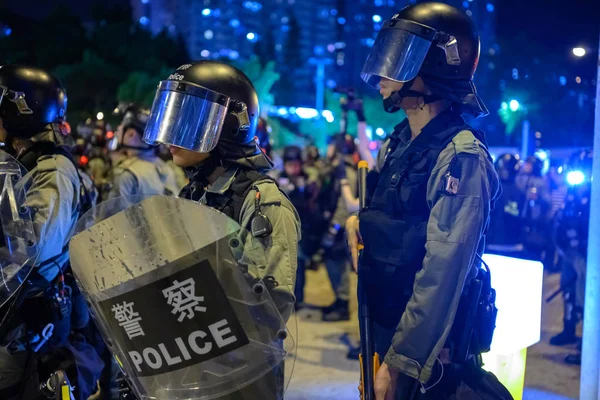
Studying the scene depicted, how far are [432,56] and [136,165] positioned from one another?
3.44 meters

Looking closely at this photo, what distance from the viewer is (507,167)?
9398 millimetres

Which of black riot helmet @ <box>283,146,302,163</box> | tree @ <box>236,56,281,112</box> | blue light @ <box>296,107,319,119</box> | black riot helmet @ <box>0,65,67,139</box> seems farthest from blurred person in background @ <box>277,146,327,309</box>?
blue light @ <box>296,107,319,119</box>

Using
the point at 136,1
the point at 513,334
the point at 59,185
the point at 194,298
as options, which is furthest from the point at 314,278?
the point at 136,1

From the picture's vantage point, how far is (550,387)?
5.29 meters

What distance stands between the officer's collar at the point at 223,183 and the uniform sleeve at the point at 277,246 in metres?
0.13

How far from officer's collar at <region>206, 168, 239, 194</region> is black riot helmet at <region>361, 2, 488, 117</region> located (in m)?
0.71

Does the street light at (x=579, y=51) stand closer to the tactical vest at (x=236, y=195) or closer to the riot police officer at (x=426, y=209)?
the riot police officer at (x=426, y=209)

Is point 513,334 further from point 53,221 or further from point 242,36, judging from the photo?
point 242,36

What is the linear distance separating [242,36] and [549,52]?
67778 mm

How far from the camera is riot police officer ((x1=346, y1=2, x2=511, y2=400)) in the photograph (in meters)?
2.30

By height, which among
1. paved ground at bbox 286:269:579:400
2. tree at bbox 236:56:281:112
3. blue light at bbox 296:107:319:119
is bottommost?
paved ground at bbox 286:269:579:400

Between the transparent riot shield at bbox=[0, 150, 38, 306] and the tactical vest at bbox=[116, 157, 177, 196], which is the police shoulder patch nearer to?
the transparent riot shield at bbox=[0, 150, 38, 306]

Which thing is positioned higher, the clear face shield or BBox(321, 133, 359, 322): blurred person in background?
the clear face shield

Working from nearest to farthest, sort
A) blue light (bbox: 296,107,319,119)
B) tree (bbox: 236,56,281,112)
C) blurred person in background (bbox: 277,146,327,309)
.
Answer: blurred person in background (bbox: 277,146,327,309) → tree (bbox: 236,56,281,112) → blue light (bbox: 296,107,319,119)
